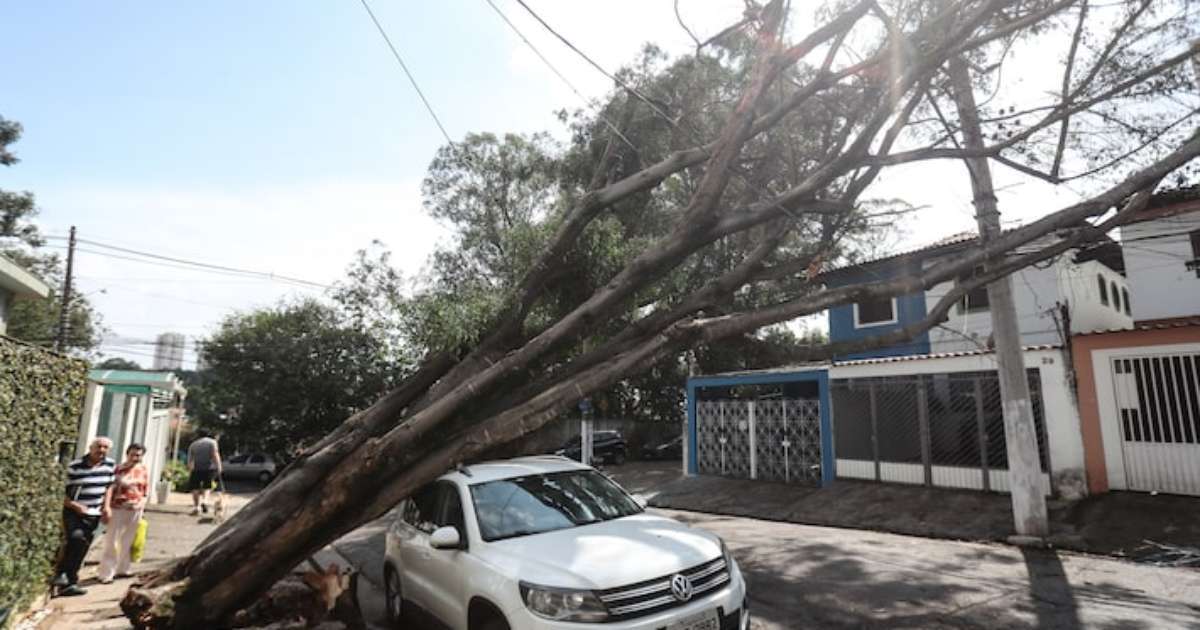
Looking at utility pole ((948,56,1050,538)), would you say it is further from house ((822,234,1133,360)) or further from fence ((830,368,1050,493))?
house ((822,234,1133,360))

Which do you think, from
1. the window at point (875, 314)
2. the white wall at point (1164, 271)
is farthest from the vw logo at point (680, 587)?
the window at point (875, 314)

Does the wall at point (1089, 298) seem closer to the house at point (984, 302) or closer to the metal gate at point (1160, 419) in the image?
the house at point (984, 302)

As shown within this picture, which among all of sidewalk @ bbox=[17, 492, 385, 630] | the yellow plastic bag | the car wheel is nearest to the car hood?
the car wheel

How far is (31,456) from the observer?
562 centimetres

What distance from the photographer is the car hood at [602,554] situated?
151 inches

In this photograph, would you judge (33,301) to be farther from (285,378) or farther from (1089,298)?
(1089,298)

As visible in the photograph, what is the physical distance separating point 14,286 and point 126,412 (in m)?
6.59

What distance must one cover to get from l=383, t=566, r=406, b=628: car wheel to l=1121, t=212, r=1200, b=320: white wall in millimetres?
15072

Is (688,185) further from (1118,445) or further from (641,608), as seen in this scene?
(641,608)

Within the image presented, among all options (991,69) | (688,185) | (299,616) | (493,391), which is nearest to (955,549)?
(493,391)

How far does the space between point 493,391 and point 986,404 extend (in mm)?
10055

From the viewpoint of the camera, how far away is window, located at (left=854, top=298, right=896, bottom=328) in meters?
18.3

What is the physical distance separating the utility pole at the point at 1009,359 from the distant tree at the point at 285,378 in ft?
74.2

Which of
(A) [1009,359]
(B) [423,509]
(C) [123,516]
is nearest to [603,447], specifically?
(A) [1009,359]
